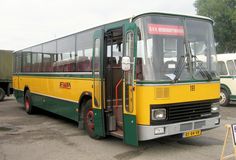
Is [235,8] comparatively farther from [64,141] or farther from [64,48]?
[64,141]

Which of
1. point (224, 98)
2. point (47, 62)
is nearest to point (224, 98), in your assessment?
point (224, 98)

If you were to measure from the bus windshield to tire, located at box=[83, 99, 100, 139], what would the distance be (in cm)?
247

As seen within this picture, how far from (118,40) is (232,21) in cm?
3004

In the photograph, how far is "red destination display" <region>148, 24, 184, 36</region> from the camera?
670 cm

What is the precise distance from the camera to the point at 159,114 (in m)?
6.60

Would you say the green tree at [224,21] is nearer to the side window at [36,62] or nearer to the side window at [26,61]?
the side window at [26,61]

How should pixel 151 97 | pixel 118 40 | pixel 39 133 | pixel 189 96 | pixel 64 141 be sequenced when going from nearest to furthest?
pixel 151 97
pixel 189 96
pixel 118 40
pixel 64 141
pixel 39 133

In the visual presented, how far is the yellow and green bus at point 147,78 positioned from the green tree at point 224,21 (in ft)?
96.5

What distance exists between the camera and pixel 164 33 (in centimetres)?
681

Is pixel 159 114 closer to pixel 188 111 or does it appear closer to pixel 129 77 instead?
pixel 188 111

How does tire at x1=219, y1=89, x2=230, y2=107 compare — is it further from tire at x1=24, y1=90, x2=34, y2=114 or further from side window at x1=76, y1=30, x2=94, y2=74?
side window at x1=76, y1=30, x2=94, y2=74

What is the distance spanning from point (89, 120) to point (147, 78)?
9.04 ft

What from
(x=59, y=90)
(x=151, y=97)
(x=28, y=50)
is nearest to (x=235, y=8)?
(x=28, y=50)

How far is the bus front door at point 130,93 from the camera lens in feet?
22.0
